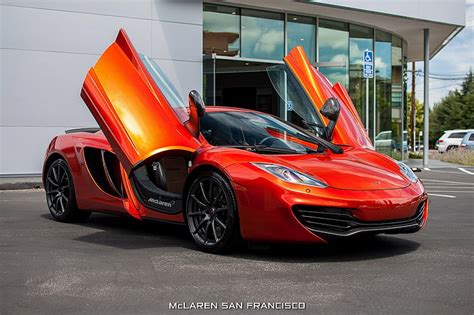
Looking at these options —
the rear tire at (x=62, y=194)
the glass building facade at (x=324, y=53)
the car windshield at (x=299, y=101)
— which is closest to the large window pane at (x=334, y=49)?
the glass building facade at (x=324, y=53)

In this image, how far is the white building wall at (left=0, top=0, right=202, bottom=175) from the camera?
1383cm

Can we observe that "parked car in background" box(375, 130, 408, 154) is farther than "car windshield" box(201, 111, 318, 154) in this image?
Yes

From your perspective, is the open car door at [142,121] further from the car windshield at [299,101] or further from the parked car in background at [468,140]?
the parked car in background at [468,140]

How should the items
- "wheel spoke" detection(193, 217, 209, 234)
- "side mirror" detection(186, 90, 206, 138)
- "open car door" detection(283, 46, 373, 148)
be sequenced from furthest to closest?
"open car door" detection(283, 46, 373, 148), "side mirror" detection(186, 90, 206, 138), "wheel spoke" detection(193, 217, 209, 234)

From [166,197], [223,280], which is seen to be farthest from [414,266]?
[166,197]

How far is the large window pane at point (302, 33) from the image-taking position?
19.9 metres

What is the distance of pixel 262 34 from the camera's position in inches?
754

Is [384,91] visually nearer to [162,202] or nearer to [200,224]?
[162,202]

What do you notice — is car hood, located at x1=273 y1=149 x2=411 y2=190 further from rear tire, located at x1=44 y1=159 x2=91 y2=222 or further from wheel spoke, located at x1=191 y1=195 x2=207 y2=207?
rear tire, located at x1=44 y1=159 x2=91 y2=222

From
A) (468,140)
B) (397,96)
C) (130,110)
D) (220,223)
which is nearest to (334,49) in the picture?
(397,96)

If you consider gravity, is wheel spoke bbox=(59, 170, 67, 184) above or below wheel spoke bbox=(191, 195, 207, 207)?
above

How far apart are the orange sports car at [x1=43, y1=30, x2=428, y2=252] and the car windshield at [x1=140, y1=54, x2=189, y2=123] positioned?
0.05 feet

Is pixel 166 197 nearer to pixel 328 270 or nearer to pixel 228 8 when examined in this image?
pixel 328 270

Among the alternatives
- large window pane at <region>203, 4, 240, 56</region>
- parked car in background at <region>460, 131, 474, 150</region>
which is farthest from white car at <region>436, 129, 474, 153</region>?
large window pane at <region>203, 4, 240, 56</region>
